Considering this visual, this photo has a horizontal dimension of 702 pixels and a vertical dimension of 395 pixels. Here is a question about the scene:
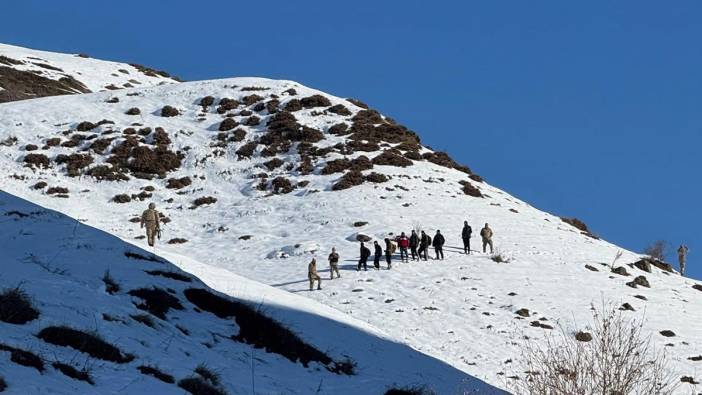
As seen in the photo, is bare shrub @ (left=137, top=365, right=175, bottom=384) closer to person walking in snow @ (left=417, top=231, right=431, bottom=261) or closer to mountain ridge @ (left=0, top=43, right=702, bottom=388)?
mountain ridge @ (left=0, top=43, right=702, bottom=388)

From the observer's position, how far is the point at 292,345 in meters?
15.6

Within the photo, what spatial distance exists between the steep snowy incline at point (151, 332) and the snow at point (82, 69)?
6122 cm

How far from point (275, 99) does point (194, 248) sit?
2295cm

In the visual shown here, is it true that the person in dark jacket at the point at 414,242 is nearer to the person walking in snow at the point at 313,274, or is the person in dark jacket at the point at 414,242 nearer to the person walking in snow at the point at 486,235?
the person walking in snow at the point at 486,235

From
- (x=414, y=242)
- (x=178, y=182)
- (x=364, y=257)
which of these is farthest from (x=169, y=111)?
(x=364, y=257)

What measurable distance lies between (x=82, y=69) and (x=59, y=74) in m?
5.67

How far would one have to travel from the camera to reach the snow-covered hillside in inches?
2813

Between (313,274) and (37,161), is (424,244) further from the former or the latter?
(37,161)

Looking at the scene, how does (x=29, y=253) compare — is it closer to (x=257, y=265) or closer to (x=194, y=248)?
(x=257, y=265)

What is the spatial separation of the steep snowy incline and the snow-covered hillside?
169 ft

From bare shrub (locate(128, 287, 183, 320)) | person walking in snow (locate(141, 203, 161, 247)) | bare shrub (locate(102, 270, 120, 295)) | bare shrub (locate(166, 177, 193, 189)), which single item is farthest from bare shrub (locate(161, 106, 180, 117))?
bare shrub (locate(102, 270, 120, 295))

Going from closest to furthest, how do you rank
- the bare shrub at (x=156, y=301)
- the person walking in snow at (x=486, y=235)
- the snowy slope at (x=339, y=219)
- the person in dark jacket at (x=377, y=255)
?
the bare shrub at (x=156, y=301) < the snowy slope at (x=339, y=219) < the person in dark jacket at (x=377, y=255) < the person walking in snow at (x=486, y=235)

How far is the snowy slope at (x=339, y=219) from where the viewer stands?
27344mm

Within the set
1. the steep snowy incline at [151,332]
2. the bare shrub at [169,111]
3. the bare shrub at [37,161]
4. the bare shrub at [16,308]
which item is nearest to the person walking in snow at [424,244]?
the steep snowy incline at [151,332]
